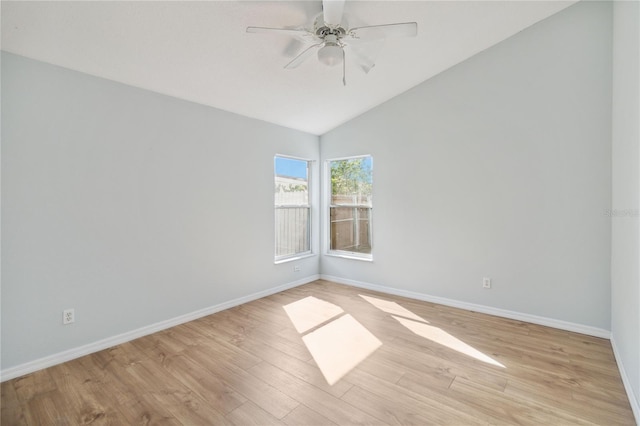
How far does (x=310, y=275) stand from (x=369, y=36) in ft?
11.9

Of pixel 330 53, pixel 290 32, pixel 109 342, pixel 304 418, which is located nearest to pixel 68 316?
pixel 109 342

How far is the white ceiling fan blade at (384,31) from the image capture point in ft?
6.58

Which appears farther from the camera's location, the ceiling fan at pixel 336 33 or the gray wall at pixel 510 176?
the gray wall at pixel 510 176

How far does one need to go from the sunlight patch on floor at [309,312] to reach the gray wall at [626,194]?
2396mm

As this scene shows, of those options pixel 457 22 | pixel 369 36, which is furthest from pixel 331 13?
pixel 457 22

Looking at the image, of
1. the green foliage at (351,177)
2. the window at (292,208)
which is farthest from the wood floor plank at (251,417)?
the green foliage at (351,177)

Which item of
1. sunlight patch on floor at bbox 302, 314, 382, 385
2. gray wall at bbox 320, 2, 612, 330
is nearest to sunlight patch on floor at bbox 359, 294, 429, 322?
gray wall at bbox 320, 2, 612, 330

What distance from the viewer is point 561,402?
1931mm

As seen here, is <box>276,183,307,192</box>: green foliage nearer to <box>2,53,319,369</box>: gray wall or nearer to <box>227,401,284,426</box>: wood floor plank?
<box>2,53,319,369</box>: gray wall

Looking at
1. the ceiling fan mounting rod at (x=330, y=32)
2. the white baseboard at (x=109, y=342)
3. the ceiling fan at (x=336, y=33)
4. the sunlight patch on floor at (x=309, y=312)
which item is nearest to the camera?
the ceiling fan at (x=336, y=33)

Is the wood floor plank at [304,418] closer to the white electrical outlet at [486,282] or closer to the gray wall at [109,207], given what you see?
the gray wall at [109,207]

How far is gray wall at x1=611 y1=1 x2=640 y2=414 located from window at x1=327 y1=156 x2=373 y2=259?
8.52ft

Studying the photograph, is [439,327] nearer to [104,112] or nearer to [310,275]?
[310,275]

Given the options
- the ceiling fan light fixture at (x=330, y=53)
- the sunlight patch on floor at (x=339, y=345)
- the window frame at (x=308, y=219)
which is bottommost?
the sunlight patch on floor at (x=339, y=345)
